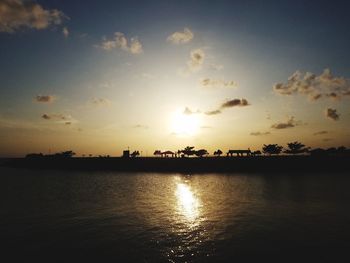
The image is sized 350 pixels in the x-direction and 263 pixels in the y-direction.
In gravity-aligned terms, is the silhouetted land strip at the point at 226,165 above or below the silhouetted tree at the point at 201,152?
below

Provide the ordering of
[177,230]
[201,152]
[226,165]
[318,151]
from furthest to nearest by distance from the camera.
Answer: [201,152] < [318,151] < [226,165] < [177,230]

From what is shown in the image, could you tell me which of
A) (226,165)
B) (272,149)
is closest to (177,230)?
(226,165)

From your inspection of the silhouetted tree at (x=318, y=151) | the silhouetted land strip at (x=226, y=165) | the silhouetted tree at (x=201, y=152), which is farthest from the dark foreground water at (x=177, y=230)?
the silhouetted tree at (x=201, y=152)

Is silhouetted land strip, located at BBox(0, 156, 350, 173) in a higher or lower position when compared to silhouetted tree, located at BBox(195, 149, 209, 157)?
lower

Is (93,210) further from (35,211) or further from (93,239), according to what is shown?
(93,239)

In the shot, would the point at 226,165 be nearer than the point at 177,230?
No

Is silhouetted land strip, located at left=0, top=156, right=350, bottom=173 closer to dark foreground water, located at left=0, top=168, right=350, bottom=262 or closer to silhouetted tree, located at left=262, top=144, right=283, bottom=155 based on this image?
silhouetted tree, located at left=262, top=144, right=283, bottom=155

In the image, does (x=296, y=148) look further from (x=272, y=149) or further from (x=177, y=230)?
(x=177, y=230)

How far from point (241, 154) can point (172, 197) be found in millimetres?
90371

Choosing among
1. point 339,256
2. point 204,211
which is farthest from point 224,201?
point 339,256

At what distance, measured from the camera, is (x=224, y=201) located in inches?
1388

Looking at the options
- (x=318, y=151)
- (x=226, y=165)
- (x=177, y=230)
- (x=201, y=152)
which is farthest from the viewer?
(x=201, y=152)

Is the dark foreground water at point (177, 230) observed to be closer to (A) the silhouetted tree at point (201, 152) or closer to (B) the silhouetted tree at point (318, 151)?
(B) the silhouetted tree at point (318, 151)

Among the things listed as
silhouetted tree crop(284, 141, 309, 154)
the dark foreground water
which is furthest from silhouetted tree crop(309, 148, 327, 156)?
the dark foreground water
